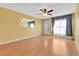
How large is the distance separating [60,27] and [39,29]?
255 centimetres

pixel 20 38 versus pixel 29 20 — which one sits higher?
pixel 29 20

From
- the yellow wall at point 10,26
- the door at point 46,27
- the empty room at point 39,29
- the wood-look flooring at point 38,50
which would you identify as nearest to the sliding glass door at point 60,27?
the empty room at point 39,29

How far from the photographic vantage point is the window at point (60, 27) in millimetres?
8692

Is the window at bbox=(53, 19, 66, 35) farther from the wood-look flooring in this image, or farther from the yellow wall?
the wood-look flooring

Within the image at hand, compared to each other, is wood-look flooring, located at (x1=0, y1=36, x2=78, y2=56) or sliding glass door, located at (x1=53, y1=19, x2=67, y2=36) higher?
sliding glass door, located at (x1=53, y1=19, x2=67, y2=36)

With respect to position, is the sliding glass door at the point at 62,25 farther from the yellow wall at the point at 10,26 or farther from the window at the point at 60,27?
the yellow wall at the point at 10,26

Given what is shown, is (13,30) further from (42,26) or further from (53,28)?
(42,26)

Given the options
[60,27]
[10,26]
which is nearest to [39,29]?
[60,27]

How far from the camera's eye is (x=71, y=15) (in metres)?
7.85

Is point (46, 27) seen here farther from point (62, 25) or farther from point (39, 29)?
point (62, 25)

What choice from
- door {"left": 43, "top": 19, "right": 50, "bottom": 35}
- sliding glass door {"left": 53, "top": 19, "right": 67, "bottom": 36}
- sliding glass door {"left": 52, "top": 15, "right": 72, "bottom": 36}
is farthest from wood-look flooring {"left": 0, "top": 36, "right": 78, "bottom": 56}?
door {"left": 43, "top": 19, "right": 50, "bottom": 35}

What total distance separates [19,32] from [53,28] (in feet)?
13.3

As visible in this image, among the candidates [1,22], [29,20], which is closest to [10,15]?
[1,22]

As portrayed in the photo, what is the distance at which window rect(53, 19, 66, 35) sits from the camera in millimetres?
8692
